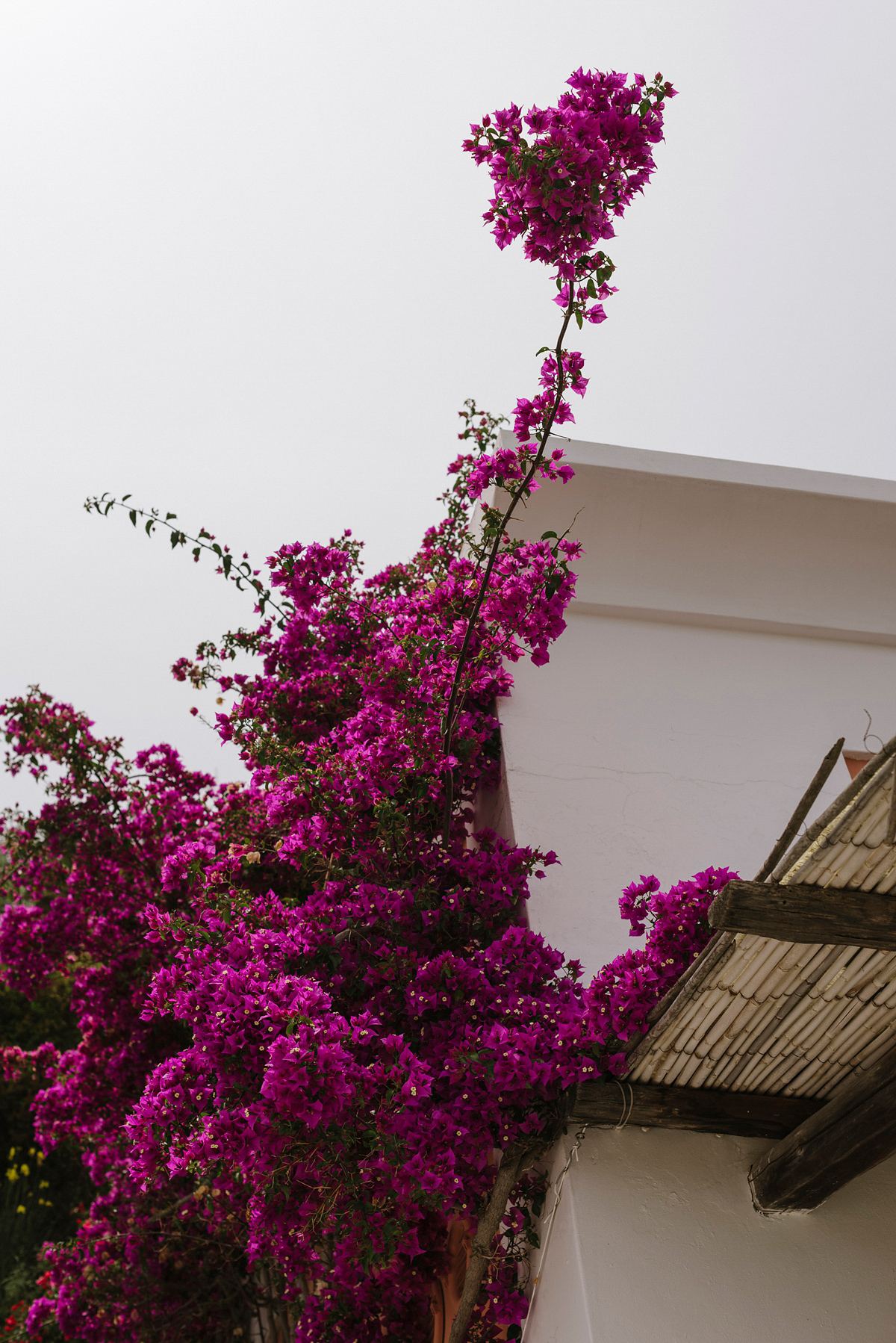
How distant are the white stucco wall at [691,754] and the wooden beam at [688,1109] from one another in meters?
0.08

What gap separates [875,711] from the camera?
12.9 ft

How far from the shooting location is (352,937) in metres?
2.70

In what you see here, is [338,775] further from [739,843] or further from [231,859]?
[739,843]

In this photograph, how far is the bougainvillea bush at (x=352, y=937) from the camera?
223cm

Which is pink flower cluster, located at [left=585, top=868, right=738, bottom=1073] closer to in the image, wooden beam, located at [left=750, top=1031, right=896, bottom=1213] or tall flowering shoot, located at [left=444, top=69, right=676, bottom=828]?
wooden beam, located at [left=750, top=1031, right=896, bottom=1213]

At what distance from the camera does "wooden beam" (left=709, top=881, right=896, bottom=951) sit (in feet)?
5.94

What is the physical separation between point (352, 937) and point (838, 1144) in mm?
1302

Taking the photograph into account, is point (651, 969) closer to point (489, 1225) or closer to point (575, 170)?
point (489, 1225)

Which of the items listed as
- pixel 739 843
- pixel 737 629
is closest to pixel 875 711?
pixel 737 629

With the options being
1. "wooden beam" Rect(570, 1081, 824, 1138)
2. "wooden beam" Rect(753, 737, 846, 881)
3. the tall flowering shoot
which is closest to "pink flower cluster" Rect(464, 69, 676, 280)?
the tall flowering shoot

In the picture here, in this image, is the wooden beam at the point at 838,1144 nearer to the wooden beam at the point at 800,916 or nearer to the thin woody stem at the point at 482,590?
the wooden beam at the point at 800,916

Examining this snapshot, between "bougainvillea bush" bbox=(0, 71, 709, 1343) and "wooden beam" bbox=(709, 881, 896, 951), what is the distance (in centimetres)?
54

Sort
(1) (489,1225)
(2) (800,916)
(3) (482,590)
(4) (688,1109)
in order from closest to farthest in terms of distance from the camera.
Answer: (2) (800,916) → (4) (688,1109) → (1) (489,1225) → (3) (482,590)

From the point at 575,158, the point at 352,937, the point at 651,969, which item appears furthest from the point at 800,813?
the point at 575,158
